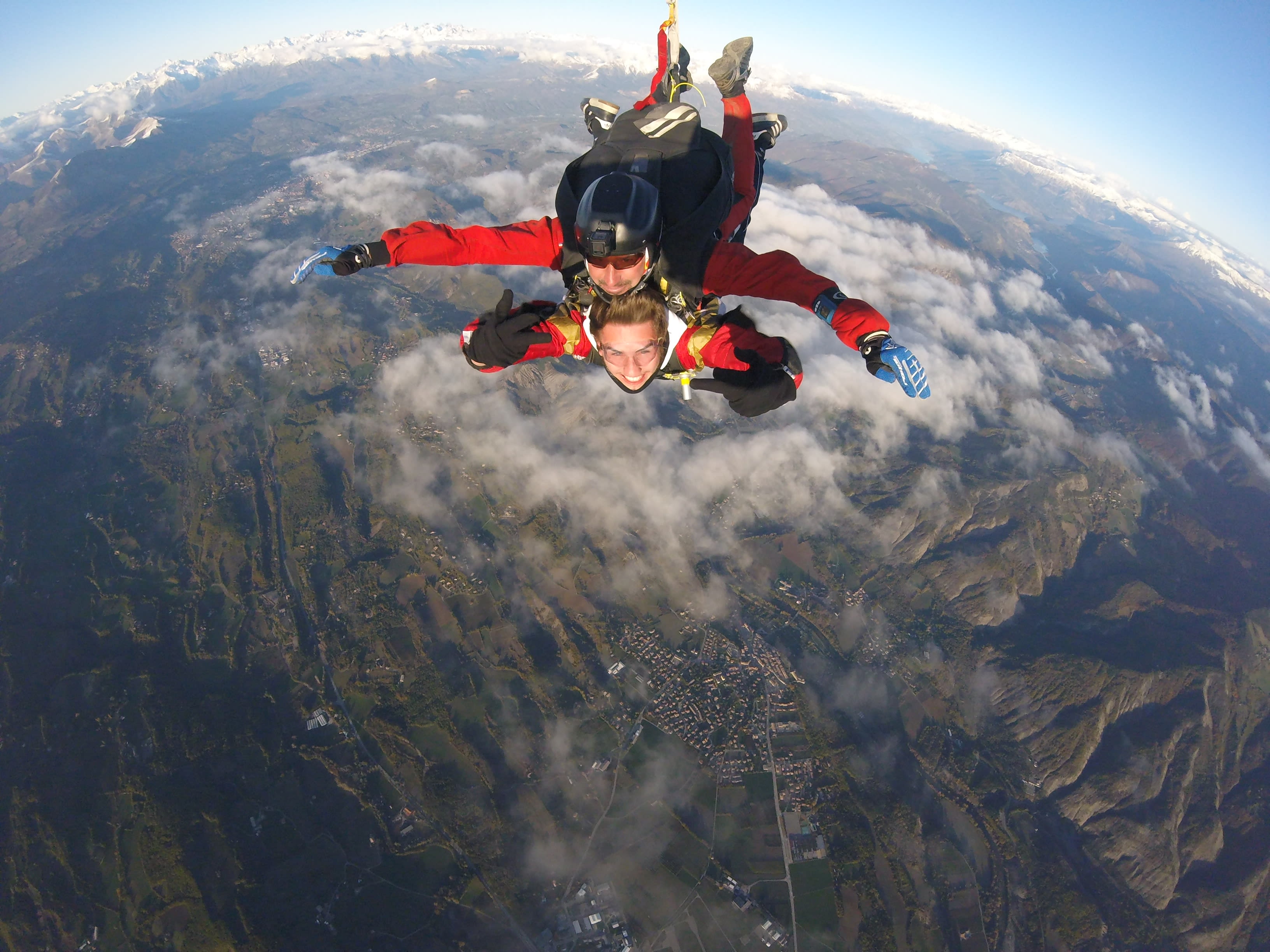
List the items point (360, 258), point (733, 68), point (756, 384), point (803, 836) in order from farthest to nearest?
1. point (803, 836)
2. point (733, 68)
3. point (360, 258)
4. point (756, 384)

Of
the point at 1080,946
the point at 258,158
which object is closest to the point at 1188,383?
the point at 1080,946

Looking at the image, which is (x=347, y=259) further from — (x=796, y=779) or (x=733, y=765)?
(x=796, y=779)

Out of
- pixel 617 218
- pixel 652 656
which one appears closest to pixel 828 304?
pixel 617 218

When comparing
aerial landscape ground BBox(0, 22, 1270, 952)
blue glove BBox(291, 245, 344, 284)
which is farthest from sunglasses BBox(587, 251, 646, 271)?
aerial landscape ground BBox(0, 22, 1270, 952)

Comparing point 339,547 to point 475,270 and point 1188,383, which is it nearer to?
point 475,270

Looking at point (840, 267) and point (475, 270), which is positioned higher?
point (840, 267)

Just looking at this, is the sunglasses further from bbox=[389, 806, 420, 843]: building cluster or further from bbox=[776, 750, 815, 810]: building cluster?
bbox=[389, 806, 420, 843]: building cluster
